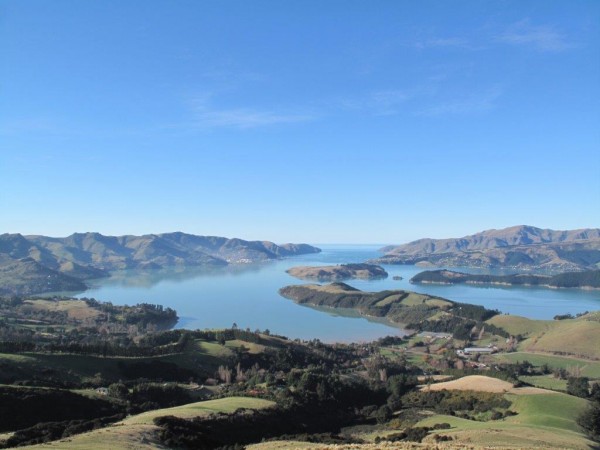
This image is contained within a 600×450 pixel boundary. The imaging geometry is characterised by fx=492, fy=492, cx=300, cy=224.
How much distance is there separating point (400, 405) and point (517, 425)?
2121cm

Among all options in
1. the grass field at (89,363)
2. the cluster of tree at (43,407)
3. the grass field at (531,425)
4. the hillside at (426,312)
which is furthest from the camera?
the hillside at (426,312)

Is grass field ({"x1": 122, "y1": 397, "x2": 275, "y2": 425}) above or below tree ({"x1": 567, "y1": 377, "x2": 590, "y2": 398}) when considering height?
above

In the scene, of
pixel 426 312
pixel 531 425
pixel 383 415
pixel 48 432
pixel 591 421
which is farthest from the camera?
pixel 426 312

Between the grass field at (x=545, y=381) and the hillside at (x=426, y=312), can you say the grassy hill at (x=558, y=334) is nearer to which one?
the hillside at (x=426, y=312)

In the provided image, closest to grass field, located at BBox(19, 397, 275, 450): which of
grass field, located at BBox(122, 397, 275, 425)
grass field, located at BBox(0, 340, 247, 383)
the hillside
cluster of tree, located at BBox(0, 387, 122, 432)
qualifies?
grass field, located at BBox(122, 397, 275, 425)

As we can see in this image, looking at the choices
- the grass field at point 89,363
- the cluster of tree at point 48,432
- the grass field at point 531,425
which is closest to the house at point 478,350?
the grass field at point 531,425

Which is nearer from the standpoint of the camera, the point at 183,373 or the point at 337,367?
the point at 183,373

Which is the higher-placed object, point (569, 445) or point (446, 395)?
point (569, 445)

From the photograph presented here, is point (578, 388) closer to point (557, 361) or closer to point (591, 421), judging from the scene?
point (591, 421)

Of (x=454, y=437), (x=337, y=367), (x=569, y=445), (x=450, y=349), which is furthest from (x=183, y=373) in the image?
(x=450, y=349)

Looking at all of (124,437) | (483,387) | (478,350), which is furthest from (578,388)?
(124,437)

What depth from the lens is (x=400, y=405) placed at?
65.9 metres

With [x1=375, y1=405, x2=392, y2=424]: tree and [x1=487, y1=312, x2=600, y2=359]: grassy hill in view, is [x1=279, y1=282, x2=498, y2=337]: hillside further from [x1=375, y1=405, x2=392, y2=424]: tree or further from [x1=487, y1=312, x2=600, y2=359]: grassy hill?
[x1=375, y1=405, x2=392, y2=424]: tree

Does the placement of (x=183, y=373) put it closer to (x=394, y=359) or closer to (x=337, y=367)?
(x=337, y=367)
